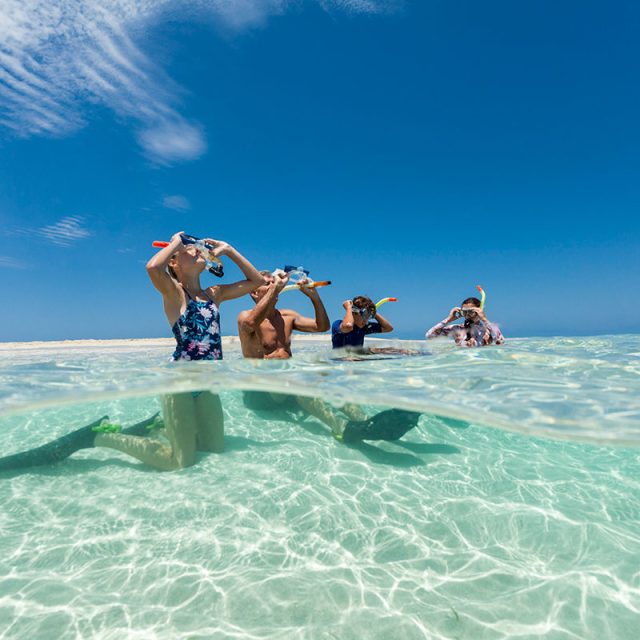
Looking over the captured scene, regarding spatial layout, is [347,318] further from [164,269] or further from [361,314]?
[164,269]

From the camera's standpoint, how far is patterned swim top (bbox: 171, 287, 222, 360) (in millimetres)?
5055

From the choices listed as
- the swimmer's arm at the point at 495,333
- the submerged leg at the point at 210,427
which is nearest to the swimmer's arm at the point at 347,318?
the submerged leg at the point at 210,427

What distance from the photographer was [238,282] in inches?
232

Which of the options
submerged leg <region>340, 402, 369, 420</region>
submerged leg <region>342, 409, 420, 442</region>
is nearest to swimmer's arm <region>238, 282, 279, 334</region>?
submerged leg <region>340, 402, 369, 420</region>

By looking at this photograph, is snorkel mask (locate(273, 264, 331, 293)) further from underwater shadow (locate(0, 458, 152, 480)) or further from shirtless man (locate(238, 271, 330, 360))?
underwater shadow (locate(0, 458, 152, 480))

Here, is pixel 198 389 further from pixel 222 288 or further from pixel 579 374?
pixel 579 374

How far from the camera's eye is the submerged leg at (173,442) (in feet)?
16.8

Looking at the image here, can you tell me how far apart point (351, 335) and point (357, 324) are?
328mm

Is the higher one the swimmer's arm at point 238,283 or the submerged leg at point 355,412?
the swimmer's arm at point 238,283

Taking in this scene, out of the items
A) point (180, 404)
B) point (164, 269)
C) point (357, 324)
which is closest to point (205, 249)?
point (164, 269)

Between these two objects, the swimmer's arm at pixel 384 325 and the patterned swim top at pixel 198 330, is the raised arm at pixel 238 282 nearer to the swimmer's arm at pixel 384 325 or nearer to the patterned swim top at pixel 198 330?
the patterned swim top at pixel 198 330

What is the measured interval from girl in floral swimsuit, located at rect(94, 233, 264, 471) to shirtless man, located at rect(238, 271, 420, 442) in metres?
0.93

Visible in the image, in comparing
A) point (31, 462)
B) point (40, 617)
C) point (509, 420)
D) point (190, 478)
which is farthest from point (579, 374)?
point (31, 462)

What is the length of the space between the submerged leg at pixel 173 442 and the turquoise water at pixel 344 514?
0.55 feet
